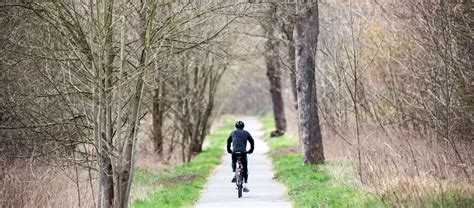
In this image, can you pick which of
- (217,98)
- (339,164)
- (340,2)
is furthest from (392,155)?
(217,98)

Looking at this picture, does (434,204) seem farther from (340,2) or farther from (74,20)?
(340,2)

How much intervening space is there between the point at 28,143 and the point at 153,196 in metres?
3.87

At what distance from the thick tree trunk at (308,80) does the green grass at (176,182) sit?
3251 millimetres

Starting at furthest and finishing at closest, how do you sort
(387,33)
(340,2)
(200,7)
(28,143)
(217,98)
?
(217,98) < (340,2) < (387,33) < (28,143) < (200,7)

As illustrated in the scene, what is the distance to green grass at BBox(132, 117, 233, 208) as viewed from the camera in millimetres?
17188

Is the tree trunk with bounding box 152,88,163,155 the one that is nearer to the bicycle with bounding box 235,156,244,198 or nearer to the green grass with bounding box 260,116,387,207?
the green grass with bounding box 260,116,387,207

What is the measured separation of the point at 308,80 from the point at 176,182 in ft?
16.1

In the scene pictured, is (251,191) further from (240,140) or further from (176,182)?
(176,182)

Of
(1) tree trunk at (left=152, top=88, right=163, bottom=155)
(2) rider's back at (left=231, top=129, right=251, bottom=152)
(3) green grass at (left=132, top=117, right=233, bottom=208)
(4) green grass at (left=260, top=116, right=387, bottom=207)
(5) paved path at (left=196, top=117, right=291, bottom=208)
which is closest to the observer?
(4) green grass at (left=260, top=116, right=387, bottom=207)

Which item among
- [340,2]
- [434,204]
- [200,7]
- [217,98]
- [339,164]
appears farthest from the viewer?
[217,98]

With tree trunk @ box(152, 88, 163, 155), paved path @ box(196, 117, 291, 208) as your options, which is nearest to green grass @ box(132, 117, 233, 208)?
paved path @ box(196, 117, 291, 208)

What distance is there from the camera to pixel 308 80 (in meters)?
23.7

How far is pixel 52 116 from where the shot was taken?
1382 cm

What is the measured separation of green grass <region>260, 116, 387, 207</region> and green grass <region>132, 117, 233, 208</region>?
2241mm
